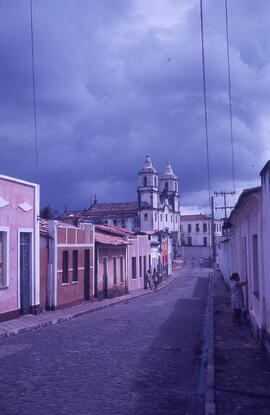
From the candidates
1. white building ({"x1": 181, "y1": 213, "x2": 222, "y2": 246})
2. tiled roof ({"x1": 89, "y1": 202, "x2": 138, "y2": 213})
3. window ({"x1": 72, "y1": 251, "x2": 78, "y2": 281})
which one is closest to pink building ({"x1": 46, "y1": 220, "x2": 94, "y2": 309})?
window ({"x1": 72, "y1": 251, "x2": 78, "y2": 281})

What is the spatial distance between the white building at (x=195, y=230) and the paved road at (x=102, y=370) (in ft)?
319

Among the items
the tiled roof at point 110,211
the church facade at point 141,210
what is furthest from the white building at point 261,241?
the tiled roof at point 110,211

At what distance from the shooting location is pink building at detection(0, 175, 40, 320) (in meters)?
13.7

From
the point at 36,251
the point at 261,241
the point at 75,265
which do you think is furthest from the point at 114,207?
A: the point at 261,241

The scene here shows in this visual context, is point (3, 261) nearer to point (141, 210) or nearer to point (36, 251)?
point (36, 251)

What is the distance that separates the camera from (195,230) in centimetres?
11106

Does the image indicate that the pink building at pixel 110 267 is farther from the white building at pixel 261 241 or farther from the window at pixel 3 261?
the white building at pixel 261 241

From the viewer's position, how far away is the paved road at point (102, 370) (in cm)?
588

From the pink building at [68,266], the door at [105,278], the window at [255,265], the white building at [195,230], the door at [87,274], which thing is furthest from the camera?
the white building at [195,230]

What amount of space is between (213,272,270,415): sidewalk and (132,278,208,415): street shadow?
36cm

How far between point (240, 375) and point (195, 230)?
104445 millimetres

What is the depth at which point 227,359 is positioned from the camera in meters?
8.76

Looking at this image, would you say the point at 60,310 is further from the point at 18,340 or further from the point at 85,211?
the point at 85,211

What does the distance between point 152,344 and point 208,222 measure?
101 meters
